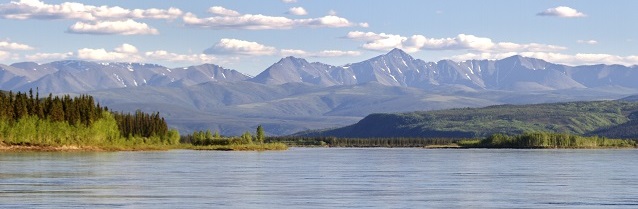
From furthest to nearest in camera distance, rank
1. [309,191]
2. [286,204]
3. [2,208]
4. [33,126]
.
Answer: [33,126]
[309,191]
[286,204]
[2,208]

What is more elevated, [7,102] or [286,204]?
[7,102]

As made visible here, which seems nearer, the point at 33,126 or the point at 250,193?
the point at 250,193

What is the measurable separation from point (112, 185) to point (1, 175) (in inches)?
574

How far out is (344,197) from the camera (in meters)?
72.2

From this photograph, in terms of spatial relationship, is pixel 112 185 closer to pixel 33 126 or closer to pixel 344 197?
pixel 344 197

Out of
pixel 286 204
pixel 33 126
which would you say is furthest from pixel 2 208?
pixel 33 126

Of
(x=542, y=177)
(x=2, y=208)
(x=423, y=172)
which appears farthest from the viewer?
(x=423, y=172)

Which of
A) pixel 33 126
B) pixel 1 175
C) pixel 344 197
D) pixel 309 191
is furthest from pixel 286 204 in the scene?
pixel 33 126

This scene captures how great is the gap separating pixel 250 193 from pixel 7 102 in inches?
5024

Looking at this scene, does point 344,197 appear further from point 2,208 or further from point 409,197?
point 2,208

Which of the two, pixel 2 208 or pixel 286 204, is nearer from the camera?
pixel 2 208

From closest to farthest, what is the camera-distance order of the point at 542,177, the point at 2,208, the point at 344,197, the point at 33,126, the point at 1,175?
1. the point at 2,208
2. the point at 344,197
3. the point at 1,175
4. the point at 542,177
5. the point at 33,126

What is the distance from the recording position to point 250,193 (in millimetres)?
75500

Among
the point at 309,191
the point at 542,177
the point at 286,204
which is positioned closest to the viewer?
the point at 286,204
